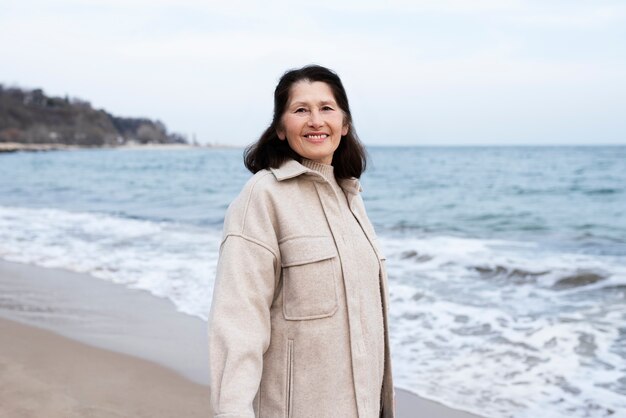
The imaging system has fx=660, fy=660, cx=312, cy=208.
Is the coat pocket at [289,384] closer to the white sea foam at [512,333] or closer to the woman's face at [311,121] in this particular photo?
the woman's face at [311,121]

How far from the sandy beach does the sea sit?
47cm

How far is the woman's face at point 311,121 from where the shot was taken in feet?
6.36

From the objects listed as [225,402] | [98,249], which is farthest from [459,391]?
[98,249]

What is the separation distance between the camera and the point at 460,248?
431 inches

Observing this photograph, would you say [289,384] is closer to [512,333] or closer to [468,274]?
[512,333]

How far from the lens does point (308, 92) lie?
196cm

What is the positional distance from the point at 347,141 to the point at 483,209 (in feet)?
55.0

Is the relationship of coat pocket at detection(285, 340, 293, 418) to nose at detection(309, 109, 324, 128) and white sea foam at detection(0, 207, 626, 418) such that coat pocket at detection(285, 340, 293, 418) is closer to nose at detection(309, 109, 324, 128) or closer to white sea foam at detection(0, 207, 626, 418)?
nose at detection(309, 109, 324, 128)

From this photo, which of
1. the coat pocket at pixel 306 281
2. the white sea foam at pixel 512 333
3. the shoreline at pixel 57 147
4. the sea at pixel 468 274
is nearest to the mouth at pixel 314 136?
the coat pocket at pixel 306 281

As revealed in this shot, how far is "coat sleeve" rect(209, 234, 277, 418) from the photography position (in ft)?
5.32

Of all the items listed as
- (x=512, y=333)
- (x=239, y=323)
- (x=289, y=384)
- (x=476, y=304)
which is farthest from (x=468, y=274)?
(x=239, y=323)

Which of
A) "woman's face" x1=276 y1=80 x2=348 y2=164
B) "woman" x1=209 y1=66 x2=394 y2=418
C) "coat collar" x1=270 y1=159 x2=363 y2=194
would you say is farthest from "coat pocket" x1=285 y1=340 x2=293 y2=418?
"woman's face" x1=276 y1=80 x2=348 y2=164

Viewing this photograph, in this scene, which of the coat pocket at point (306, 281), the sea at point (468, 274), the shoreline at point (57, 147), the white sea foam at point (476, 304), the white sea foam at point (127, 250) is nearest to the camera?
the coat pocket at point (306, 281)

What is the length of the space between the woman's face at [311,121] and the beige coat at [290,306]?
11 cm
